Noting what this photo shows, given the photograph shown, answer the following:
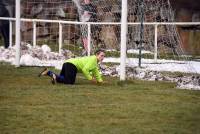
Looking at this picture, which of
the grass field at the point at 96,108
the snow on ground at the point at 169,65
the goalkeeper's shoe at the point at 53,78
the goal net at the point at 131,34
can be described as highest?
the goal net at the point at 131,34

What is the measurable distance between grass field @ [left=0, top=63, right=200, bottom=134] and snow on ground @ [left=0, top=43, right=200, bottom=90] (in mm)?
666

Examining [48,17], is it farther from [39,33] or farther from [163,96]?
[163,96]

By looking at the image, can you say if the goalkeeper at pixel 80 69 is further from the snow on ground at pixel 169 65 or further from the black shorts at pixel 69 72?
the snow on ground at pixel 169 65

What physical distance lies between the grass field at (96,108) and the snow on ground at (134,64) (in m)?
0.67

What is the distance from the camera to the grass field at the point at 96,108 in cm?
767

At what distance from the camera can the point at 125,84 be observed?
40.7 feet

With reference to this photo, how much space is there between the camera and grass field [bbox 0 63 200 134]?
7672 millimetres

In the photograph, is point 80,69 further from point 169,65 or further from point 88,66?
point 169,65

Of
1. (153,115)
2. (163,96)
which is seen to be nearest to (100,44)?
(163,96)

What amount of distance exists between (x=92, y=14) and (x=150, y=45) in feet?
6.22

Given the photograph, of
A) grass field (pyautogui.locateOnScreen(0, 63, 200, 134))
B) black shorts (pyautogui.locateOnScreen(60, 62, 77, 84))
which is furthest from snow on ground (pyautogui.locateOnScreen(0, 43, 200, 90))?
black shorts (pyautogui.locateOnScreen(60, 62, 77, 84))

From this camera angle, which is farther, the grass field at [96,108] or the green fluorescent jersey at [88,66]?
the green fluorescent jersey at [88,66]

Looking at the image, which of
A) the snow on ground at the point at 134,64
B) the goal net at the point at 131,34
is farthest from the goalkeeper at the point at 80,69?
the goal net at the point at 131,34

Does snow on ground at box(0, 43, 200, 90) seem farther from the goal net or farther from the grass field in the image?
the grass field
